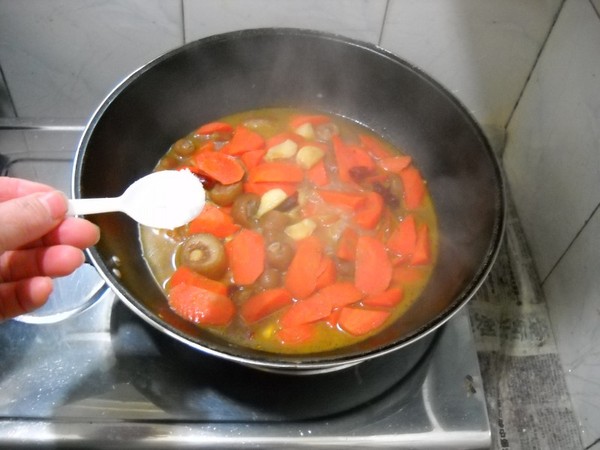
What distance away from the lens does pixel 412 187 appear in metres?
1.32

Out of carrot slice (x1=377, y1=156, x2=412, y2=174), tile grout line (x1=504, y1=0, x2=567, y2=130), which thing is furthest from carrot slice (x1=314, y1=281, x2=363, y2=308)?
tile grout line (x1=504, y1=0, x2=567, y2=130)

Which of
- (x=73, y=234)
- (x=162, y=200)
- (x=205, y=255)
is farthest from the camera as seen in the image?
(x=205, y=255)

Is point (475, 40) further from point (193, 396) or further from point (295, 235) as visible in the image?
point (193, 396)

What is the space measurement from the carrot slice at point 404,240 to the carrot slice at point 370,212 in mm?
46

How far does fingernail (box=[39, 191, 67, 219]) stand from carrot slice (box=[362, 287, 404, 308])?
1.84ft

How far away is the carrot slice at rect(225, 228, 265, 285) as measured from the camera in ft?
3.76

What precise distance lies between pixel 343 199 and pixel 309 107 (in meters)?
0.28

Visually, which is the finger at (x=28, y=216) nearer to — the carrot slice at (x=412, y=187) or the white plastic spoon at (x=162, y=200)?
the white plastic spoon at (x=162, y=200)

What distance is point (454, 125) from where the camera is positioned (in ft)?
4.00

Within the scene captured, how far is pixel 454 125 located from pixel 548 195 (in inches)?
14.7

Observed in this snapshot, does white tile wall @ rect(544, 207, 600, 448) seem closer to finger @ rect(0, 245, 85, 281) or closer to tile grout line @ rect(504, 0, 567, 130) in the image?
tile grout line @ rect(504, 0, 567, 130)

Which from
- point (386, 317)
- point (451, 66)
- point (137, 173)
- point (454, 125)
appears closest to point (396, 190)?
point (454, 125)

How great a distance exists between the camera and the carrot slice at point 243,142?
1.34m

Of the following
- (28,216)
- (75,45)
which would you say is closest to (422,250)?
(28,216)
